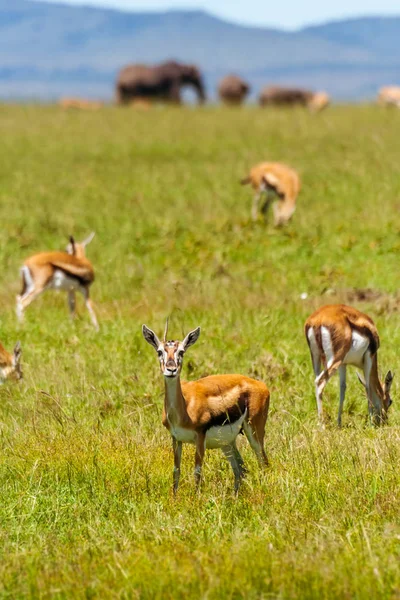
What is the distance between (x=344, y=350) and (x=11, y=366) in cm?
297

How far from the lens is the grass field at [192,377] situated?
18.4 feet

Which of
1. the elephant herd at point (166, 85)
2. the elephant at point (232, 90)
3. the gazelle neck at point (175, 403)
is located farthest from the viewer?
the elephant at point (232, 90)

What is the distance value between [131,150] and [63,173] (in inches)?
141

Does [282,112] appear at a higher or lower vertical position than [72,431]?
lower

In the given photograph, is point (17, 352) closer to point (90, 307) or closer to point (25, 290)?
point (90, 307)

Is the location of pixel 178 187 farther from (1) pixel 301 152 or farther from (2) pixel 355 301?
(2) pixel 355 301

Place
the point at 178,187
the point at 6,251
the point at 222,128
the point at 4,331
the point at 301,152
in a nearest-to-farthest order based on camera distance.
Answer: the point at 4,331 → the point at 6,251 → the point at 178,187 → the point at 301,152 → the point at 222,128

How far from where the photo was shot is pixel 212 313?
38.4ft

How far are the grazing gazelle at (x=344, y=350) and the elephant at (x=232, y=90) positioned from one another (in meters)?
51.3

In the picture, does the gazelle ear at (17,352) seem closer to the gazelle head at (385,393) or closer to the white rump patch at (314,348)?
the white rump patch at (314,348)

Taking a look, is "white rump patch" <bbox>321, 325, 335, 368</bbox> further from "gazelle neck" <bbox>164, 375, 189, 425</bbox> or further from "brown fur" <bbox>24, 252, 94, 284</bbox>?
"brown fur" <bbox>24, 252, 94, 284</bbox>

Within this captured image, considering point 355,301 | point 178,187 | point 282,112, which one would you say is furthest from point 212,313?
point 282,112

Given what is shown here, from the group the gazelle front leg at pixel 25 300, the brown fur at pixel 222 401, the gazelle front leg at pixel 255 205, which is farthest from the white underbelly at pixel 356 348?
the gazelle front leg at pixel 255 205

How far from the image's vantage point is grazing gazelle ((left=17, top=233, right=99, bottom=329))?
39.8 ft
